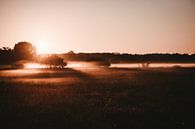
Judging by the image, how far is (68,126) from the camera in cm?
1407

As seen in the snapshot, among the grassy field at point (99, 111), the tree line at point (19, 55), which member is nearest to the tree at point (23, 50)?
the tree line at point (19, 55)

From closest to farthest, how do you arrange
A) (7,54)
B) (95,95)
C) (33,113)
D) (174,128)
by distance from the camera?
1. (174,128)
2. (33,113)
3. (95,95)
4. (7,54)

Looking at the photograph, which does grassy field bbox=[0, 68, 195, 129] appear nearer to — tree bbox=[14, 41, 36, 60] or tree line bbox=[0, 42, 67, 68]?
tree line bbox=[0, 42, 67, 68]

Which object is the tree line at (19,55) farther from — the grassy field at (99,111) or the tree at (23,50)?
the grassy field at (99,111)

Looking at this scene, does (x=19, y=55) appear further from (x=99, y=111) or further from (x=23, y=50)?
(x=99, y=111)

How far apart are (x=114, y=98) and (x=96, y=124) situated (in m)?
7.20

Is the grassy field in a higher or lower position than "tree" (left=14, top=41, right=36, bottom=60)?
lower

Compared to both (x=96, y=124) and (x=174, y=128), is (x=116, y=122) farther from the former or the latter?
(x=174, y=128)

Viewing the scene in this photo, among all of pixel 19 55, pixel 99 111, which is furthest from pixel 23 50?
pixel 99 111

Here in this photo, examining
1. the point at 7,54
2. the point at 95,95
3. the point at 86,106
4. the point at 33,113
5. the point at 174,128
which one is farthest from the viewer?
the point at 7,54

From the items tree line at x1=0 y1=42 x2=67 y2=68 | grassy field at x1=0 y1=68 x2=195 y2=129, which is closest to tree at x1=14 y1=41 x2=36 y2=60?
tree line at x1=0 y1=42 x2=67 y2=68

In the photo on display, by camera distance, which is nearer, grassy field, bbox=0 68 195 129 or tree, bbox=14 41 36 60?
grassy field, bbox=0 68 195 129

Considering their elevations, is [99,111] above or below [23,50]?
below

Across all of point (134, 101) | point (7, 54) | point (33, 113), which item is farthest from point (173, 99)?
point (7, 54)
